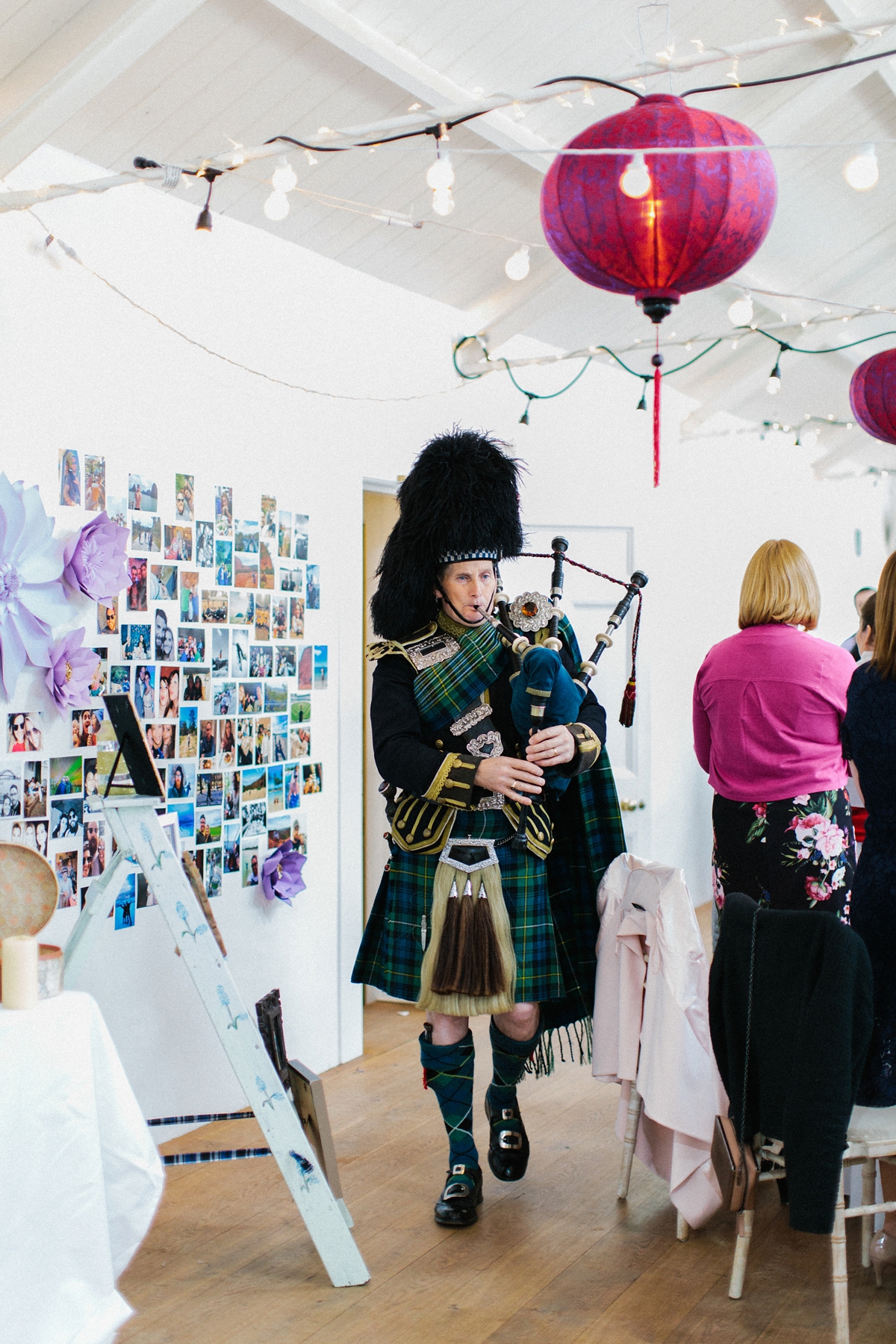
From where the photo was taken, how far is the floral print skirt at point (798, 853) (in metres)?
2.76

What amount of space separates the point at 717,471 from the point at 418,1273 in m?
4.54

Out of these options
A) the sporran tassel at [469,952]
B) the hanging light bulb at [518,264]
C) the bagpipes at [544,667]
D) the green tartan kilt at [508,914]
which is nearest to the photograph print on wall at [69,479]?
the bagpipes at [544,667]

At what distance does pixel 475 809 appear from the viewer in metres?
2.49

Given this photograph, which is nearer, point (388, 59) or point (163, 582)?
point (388, 59)

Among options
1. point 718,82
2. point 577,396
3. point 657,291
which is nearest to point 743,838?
point 657,291

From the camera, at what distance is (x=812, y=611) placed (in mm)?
2904

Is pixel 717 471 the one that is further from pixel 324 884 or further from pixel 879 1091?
pixel 879 1091

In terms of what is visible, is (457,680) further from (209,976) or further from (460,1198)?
(460,1198)

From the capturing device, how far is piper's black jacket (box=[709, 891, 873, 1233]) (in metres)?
1.84

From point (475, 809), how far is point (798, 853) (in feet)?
2.68

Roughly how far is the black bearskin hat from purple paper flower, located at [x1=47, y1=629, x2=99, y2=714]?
0.63m

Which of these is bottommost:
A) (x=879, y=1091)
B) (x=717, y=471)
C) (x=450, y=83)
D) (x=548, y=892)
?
(x=879, y=1091)

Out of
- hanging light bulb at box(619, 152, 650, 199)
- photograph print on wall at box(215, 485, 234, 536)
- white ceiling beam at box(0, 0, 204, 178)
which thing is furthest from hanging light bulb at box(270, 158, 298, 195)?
hanging light bulb at box(619, 152, 650, 199)

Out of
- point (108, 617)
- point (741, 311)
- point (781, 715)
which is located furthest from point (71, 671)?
point (741, 311)
